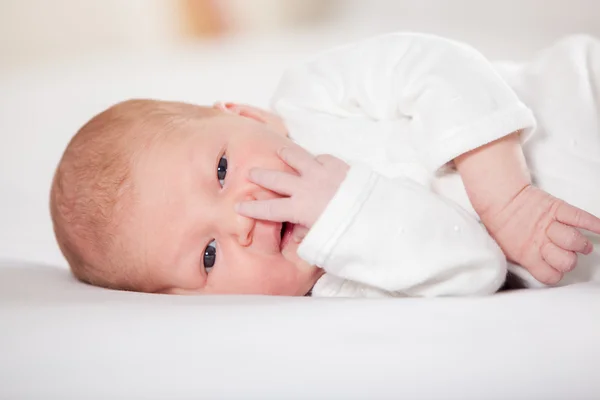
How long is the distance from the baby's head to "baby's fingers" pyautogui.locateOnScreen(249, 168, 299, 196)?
2cm

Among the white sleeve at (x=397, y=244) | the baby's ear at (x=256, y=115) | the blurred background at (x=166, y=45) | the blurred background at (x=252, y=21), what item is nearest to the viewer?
the white sleeve at (x=397, y=244)

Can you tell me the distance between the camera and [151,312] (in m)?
0.74

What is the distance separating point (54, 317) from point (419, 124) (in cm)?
56

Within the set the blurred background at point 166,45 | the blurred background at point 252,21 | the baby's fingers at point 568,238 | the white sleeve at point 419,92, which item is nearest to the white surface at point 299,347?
the baby's fingers at point 568,238

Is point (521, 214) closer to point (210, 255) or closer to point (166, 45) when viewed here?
point (210, 255)

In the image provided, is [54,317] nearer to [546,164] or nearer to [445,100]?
[445,100]

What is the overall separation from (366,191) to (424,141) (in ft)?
0.55

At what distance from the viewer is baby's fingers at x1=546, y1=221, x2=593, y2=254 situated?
2.70ft

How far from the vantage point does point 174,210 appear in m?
0.89

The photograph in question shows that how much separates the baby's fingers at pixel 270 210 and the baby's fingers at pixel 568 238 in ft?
1.10

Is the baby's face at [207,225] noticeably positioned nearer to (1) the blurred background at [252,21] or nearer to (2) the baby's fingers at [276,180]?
(2) the baby's fingers at [276,180]

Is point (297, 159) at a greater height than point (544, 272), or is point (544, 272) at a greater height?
point (297, 159)

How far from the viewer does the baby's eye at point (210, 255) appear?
3.00 feet

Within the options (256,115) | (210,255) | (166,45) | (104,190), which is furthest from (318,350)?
(166,45)
